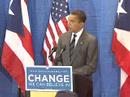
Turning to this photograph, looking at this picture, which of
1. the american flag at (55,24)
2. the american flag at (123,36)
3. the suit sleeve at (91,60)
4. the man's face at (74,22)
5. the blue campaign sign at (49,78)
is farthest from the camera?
the american flag at (55,24)

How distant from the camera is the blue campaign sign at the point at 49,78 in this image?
319 cm

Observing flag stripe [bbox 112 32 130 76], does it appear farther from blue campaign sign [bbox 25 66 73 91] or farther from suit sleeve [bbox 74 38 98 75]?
blue campaign sign [bbox 25 66 73 91]

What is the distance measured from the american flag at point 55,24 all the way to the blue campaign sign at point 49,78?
2.17 m

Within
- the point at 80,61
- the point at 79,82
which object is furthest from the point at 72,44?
the point at 79,82

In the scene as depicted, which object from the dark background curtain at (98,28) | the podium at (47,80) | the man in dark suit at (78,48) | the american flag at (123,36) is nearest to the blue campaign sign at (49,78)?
the podium at (47,80)

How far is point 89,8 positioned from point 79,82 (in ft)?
7.07

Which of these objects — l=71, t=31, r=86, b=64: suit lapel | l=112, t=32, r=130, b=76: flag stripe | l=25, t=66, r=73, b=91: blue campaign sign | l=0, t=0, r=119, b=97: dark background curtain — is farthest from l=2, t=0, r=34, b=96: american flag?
l=25, t=66, r=73, b=91: blue campaign sign

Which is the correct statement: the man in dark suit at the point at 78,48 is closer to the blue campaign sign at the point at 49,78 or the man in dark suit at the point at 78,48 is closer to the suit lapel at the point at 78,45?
the suit lapel at the point at 78,45

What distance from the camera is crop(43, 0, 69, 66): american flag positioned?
17.9 ft

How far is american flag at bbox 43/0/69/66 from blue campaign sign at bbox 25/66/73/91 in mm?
2170

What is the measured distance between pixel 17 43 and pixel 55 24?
59 cm

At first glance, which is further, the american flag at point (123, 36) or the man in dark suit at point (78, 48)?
the american flag at point (123, 36)

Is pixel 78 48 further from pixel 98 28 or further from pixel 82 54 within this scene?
pixel 98 28

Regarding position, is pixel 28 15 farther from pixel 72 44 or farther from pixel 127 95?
pixel 127 95
